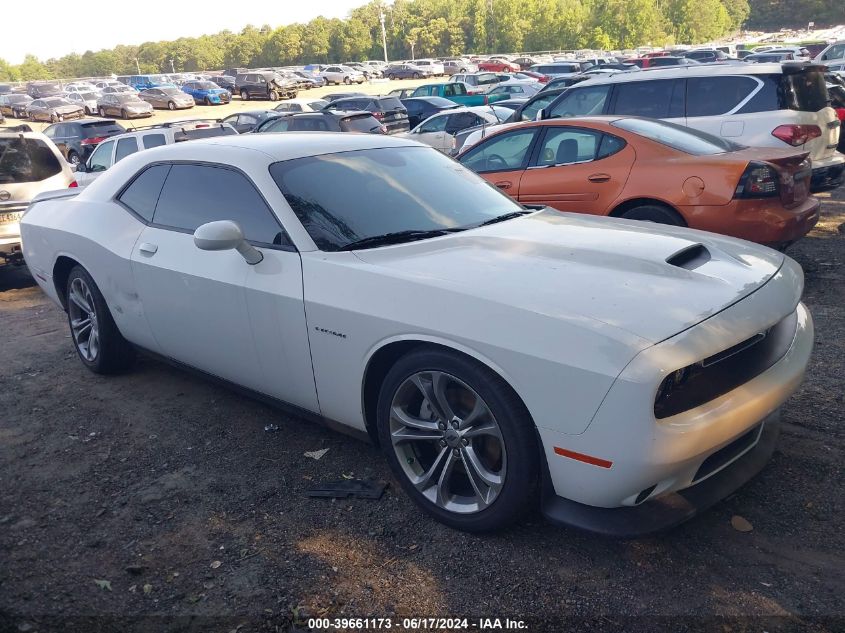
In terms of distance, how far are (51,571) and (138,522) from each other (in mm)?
413

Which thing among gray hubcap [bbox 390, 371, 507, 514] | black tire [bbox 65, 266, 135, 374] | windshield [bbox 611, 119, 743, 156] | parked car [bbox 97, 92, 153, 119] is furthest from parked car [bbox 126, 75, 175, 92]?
gray hubcap [bbox 390, 371, 507, 514]

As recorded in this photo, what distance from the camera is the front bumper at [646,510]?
8.35 feet

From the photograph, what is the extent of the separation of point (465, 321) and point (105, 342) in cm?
314

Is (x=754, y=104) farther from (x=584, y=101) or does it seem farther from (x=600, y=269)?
(x=600, y=269)

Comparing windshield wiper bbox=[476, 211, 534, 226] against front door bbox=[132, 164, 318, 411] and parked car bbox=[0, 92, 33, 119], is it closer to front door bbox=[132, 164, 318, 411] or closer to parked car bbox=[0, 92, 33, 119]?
front door bbox=[132, 164, 318, 411]

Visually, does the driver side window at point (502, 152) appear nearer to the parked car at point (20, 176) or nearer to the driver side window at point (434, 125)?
the parked car at point (20, 176)

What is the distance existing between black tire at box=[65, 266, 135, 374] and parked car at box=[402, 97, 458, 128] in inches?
732

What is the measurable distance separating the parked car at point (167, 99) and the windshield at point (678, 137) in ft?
140

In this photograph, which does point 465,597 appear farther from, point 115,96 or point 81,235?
point 115,96

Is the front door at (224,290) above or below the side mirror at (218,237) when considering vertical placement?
below

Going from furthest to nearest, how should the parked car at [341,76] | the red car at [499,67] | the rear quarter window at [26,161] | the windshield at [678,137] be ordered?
the parked car at [341,76]
the red car at [499,67]
the rear quarter window at [26,161]
the windshield at [678,137]

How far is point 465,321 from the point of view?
9.09 feet

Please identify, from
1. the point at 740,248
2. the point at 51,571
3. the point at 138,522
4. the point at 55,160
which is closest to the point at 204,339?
the point at 138,522

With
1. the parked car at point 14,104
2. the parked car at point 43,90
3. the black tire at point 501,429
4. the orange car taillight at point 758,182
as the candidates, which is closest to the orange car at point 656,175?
the orange car taillight at point 758,182
